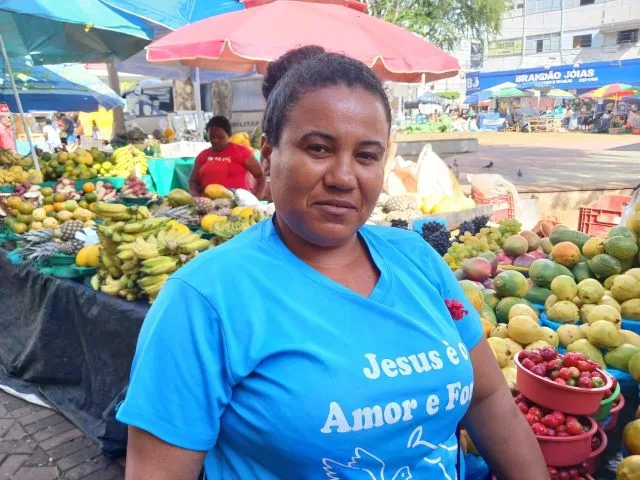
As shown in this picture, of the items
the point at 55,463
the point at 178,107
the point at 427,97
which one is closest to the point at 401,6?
the point at 178,107

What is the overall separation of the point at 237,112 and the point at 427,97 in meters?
30.3

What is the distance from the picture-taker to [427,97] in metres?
40.3

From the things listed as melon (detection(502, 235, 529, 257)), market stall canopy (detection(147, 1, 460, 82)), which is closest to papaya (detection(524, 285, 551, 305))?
melon (detection(502, 235, 529, 257))

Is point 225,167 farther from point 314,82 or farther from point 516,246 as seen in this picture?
point 314,82

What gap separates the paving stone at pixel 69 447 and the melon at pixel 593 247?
11.6ft

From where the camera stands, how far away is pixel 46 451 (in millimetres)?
3502

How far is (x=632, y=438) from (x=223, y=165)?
5147 mm

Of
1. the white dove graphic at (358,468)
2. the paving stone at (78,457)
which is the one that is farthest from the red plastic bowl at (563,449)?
the paving stone at (78,457)

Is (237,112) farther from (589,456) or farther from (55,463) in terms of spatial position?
(589,456)

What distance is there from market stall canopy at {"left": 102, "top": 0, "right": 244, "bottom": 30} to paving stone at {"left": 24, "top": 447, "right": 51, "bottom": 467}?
444cm

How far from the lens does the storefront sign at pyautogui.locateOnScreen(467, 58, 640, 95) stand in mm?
24641

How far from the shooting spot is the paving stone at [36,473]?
3236 mm

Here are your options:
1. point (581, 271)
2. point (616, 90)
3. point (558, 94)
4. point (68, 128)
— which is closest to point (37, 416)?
point (581, 271)

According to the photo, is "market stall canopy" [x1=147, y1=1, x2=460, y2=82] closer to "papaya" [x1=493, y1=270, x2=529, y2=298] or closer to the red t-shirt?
the red t-shirt
